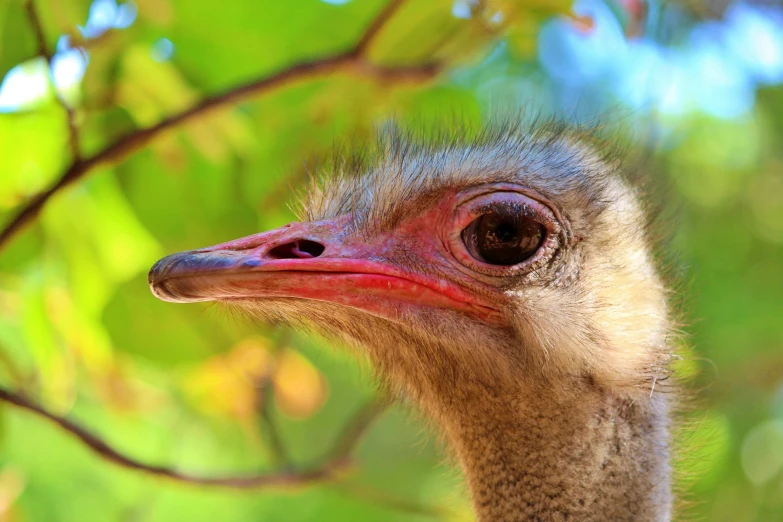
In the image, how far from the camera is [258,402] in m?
2.29

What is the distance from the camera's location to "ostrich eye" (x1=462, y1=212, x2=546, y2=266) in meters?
1.32

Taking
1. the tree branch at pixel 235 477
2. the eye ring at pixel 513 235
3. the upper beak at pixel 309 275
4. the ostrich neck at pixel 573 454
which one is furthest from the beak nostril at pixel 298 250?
the tree branch at pixel 235 477

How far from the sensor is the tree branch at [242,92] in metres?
1.46

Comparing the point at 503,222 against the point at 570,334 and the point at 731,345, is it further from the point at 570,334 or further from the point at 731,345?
the point at 731,345

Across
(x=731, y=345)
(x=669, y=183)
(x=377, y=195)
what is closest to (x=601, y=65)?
(x=731, y=345)

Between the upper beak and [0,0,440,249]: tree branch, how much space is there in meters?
0.31

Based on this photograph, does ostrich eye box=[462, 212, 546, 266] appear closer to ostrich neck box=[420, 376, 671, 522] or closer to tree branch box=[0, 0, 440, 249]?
ostrich neck box=[420, 376, 671, 522]

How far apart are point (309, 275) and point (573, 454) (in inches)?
18.4

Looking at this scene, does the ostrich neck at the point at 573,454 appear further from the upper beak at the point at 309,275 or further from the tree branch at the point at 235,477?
the tree branch at the point at 235,477

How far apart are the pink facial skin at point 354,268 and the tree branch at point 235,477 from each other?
1.50 ft

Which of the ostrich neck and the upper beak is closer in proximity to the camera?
the upper beak

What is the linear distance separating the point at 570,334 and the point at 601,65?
9.96 feet

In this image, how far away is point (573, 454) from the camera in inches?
53.7

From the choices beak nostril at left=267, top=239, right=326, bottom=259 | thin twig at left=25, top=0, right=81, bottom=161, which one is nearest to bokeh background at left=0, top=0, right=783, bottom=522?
thin twig at left=25, top=0, right=81, bottom=161
